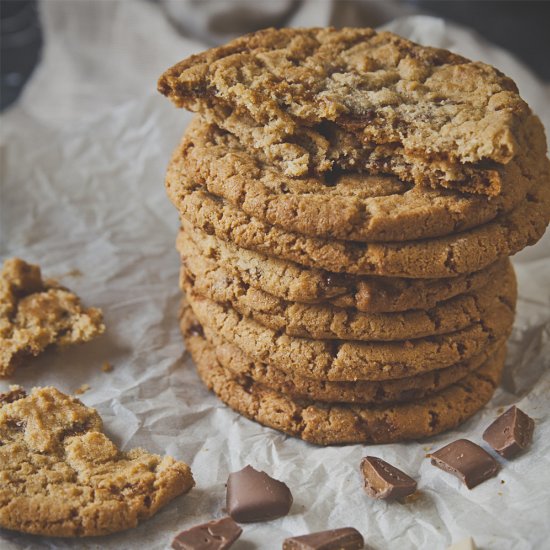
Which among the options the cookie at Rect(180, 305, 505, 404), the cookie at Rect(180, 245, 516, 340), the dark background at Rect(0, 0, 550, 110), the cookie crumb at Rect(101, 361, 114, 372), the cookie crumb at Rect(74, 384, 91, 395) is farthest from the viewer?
the dark background at Rect(0, 0, 550, 110)

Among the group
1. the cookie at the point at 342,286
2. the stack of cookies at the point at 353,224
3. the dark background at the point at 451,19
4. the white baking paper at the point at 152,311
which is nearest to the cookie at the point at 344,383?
the stack of cookies at the point at 353,224

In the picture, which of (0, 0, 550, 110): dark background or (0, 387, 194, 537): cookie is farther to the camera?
(0, 0, 550, 110): dark background

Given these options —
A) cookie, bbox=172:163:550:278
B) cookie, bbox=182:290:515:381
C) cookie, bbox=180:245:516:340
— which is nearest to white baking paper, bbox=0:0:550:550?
cookie, bbox=182:290:515:381

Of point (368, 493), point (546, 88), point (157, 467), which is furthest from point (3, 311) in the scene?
point (546, 88)

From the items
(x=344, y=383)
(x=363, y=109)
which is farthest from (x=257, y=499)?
(x=363, y=109)

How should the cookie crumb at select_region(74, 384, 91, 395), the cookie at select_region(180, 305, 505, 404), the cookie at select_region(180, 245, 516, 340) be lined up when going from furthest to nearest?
the cookie crumb at select_region(74, 384, 91, 395) → the cookie at select_region(180, 305, 505, 404) → the cookie at select_region(180, 245, 516, 340)

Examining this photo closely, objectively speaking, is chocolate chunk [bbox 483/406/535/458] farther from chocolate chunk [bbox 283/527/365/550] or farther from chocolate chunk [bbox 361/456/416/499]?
chocolate chunk [bbox 283/527/365/550]

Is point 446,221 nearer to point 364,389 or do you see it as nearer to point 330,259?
point 330,259
